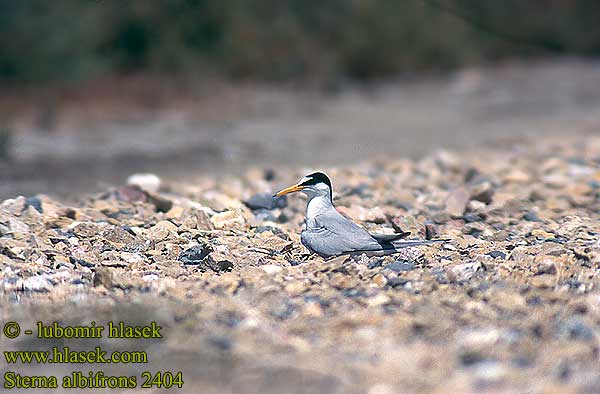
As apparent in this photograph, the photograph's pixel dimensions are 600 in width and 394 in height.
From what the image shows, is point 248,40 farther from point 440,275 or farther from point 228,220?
point 440,275

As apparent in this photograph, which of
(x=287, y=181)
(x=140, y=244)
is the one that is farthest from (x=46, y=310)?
(x=287, y=181)

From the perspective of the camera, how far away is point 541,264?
3.95 meters

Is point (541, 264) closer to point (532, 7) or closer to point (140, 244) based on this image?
point (140, 244)

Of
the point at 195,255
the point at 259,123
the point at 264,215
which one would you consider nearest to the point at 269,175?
the point at 264,215

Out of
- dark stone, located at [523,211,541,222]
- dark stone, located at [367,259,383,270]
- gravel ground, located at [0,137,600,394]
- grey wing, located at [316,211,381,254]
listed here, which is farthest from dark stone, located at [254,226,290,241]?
dark stone, located at [523,211,541,222]

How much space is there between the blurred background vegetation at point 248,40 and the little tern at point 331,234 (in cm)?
645

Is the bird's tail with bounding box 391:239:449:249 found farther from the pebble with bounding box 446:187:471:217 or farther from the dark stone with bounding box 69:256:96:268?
the dark stone with bounding box 69:256:96:268

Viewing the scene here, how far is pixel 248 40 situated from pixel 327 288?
10.1 metres

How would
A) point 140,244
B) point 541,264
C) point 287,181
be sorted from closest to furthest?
point 541,264 → point 140,244 → point 287,181

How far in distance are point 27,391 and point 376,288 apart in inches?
60.9

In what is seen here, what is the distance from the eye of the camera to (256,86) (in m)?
12.8

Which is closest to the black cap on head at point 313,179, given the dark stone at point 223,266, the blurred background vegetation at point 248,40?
the dark stone at point 223,266

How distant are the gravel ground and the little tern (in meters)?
0.07

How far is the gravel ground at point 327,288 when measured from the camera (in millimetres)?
2982
